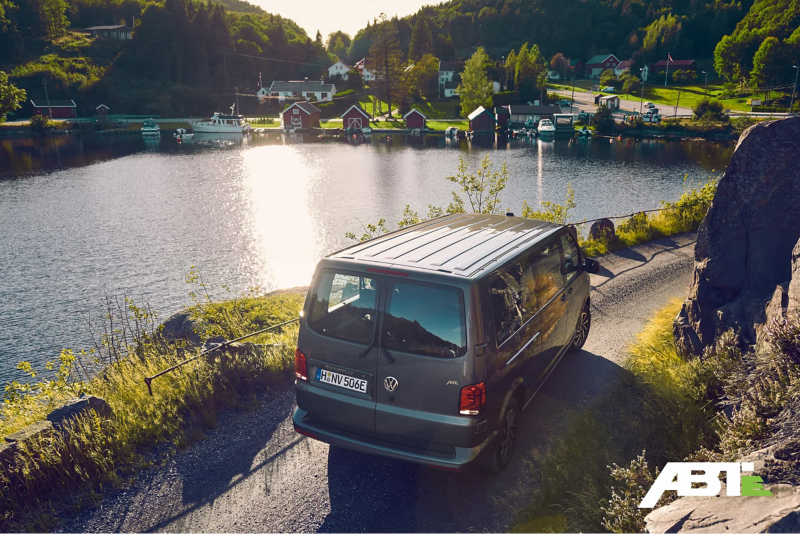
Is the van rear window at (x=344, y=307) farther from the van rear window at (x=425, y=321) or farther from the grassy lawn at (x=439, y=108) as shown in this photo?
the grassy lawn at (x=439, y=108)

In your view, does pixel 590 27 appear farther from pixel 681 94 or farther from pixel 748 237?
pixel 748 237

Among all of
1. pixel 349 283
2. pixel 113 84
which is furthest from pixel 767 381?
pixel 113 84

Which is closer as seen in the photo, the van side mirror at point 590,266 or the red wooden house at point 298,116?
the van side mirror at point 590,266

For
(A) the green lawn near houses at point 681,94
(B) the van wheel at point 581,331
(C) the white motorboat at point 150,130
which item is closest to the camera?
(B) the van wheel at point 581,331

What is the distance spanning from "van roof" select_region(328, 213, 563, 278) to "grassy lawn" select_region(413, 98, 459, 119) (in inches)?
4078

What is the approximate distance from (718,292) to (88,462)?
8.74m

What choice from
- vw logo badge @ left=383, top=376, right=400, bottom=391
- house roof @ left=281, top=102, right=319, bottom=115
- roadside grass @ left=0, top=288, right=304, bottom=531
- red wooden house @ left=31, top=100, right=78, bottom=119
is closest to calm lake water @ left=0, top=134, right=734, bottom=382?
roadside grass @ left=0, top=288, right=304, bottom=531

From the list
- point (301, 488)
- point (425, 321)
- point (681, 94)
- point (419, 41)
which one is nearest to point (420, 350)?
point (425, 321)

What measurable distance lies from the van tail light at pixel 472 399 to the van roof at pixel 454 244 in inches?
41.7

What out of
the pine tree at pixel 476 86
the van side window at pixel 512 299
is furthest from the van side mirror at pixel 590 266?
the pine tree at pixel 476 86

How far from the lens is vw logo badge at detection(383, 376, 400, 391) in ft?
16.8

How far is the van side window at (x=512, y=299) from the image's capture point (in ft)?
17.4

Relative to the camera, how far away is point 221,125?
96.3 metres

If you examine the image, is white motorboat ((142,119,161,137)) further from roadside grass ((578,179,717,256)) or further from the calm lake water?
roadside grass ((578,179,717,256))
